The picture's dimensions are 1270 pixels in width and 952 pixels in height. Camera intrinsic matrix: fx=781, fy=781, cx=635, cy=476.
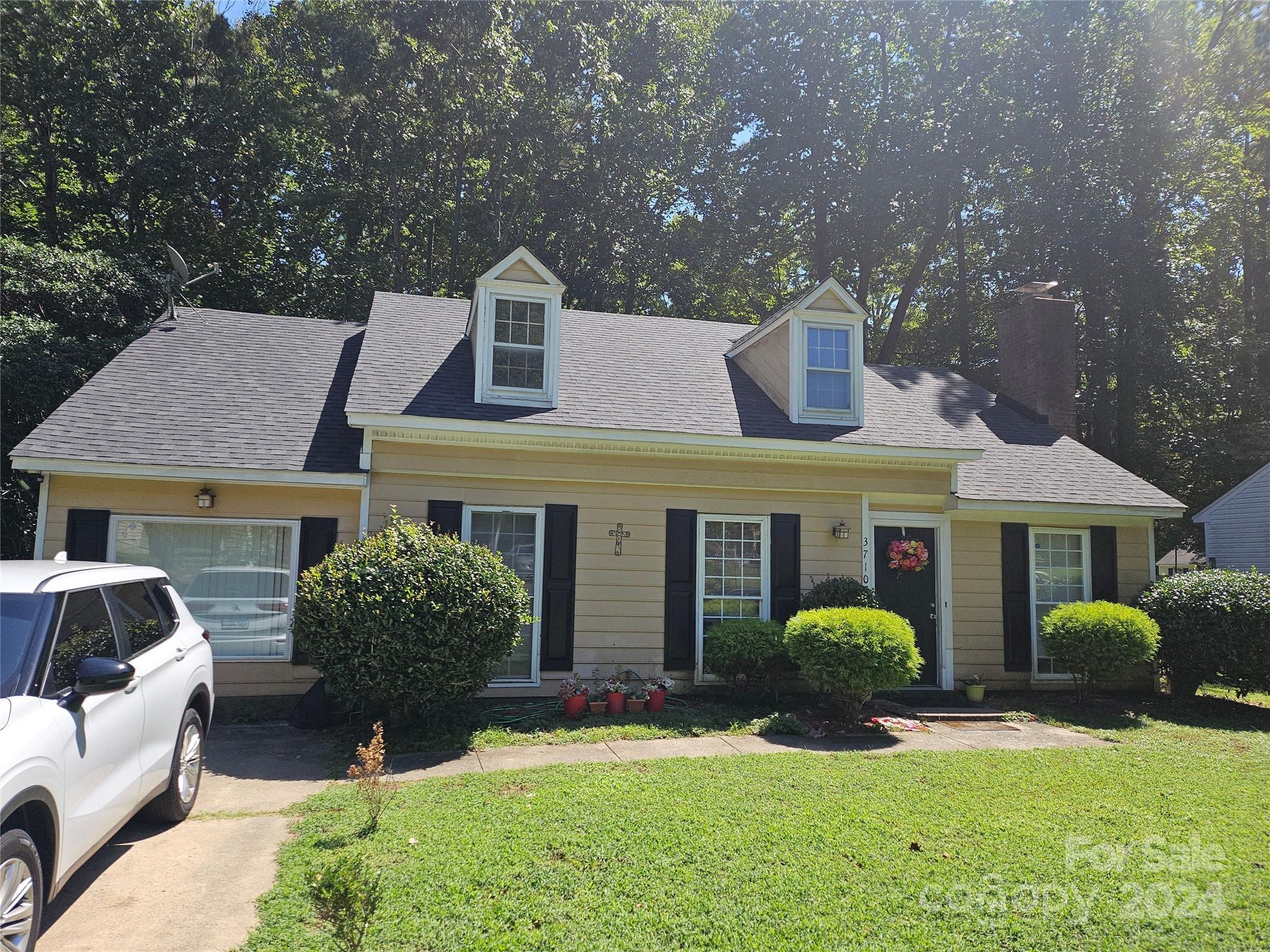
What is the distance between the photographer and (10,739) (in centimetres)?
312

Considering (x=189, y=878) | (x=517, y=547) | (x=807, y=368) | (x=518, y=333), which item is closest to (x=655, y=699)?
(x=517, y=547)

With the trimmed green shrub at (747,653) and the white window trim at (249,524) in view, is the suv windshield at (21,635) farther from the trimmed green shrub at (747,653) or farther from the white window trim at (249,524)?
the trimmed green shrub at (747,653)

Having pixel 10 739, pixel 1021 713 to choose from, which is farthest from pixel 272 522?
pixel 1021 713

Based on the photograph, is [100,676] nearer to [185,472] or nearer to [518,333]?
[185,472]

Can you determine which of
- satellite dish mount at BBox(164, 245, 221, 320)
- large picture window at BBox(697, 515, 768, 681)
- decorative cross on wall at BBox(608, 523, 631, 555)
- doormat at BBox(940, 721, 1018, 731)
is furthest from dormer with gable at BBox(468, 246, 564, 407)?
doormat at BBox(940, 721, 1018, 731)

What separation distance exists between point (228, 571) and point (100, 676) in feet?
19.6

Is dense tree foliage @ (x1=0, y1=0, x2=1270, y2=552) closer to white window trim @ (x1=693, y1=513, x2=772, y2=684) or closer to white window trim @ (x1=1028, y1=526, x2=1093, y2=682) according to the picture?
white window trim @ (x1=1028, y1=526, x2=1093, y2=682)

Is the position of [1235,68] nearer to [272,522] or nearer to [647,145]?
[647,145]

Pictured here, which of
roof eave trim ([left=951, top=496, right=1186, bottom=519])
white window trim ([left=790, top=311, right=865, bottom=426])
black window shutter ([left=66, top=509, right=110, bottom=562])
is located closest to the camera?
black window shutter ([left=66, top=509, right=110, bottom=562])

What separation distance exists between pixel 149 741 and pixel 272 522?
513 cm

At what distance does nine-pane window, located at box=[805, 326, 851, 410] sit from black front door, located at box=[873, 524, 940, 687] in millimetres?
1939

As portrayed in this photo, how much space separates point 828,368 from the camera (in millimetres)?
11422

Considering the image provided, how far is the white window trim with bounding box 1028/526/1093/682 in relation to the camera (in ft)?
37.4

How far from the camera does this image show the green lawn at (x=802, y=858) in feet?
12.7
